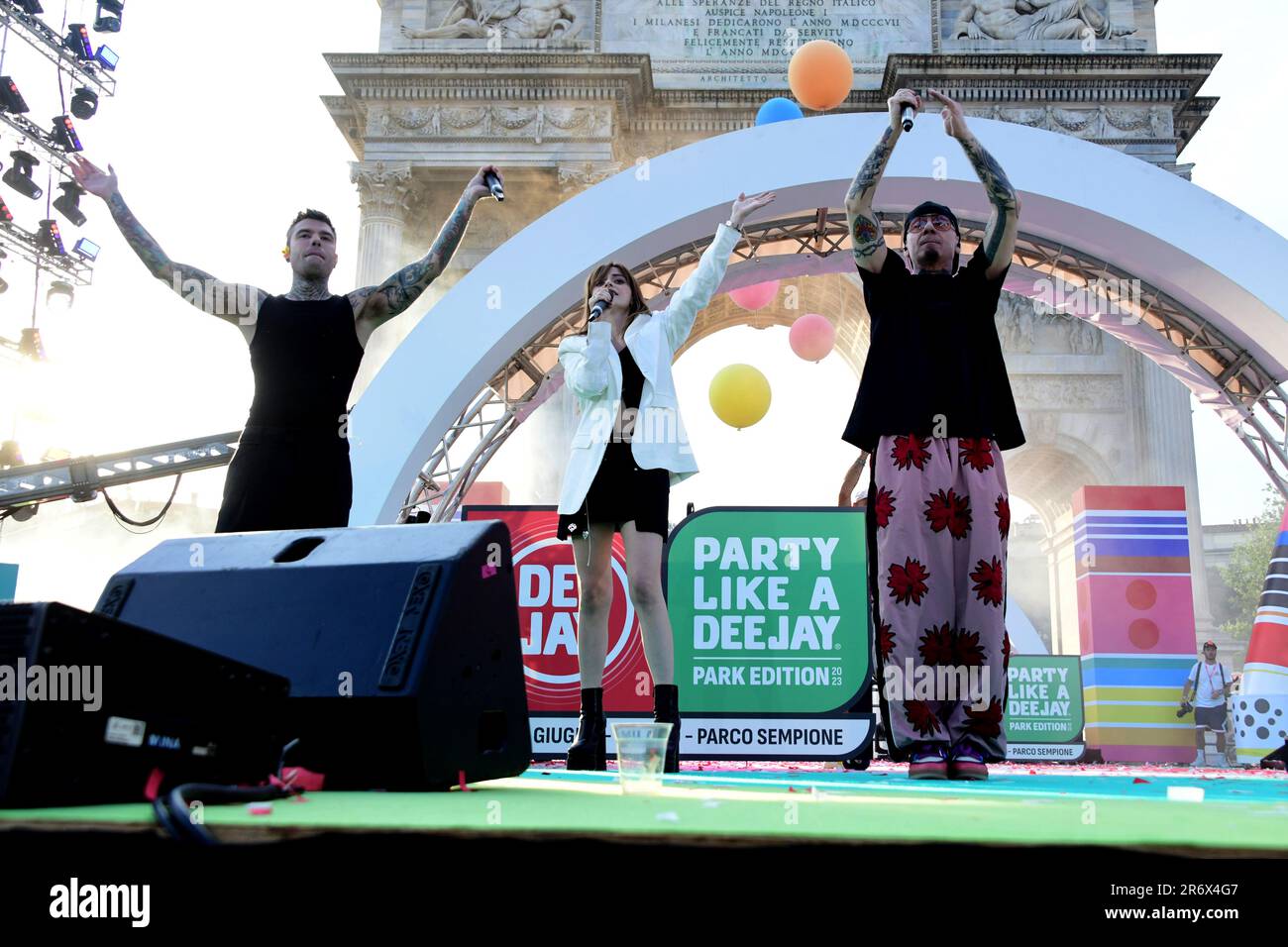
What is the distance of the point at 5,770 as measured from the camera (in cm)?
121

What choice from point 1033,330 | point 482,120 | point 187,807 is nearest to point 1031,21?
point 1033,330

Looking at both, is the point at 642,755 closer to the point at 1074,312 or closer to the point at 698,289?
the point at 698,289

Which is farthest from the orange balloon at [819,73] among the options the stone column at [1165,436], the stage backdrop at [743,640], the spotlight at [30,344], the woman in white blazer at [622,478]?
the spotlight at [30,344]

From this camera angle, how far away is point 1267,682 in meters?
8.36

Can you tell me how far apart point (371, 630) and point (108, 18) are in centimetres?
1737

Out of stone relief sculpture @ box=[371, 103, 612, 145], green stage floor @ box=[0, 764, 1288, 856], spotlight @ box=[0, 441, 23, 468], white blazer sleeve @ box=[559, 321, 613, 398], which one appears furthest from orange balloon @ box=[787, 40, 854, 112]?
spotlight @ box=[0, 441, 23, 468]

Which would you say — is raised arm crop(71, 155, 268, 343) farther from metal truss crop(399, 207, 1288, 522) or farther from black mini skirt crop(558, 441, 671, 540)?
metal truss crop(399, 207, 1288, 522)

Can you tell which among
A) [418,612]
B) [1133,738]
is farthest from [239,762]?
[1133,738]

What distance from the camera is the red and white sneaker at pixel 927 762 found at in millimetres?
2805

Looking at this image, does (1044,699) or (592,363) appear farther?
(1044,699)

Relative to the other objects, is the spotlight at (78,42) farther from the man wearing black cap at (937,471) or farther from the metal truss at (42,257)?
the man wearing black cap at (937,471)

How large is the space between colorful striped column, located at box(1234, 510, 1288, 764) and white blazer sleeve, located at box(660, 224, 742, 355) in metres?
6.87

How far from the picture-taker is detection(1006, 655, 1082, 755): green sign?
37.0 feet

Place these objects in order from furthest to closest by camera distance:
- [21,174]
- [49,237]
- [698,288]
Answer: [49,237]
[21,174]
[698,288]
